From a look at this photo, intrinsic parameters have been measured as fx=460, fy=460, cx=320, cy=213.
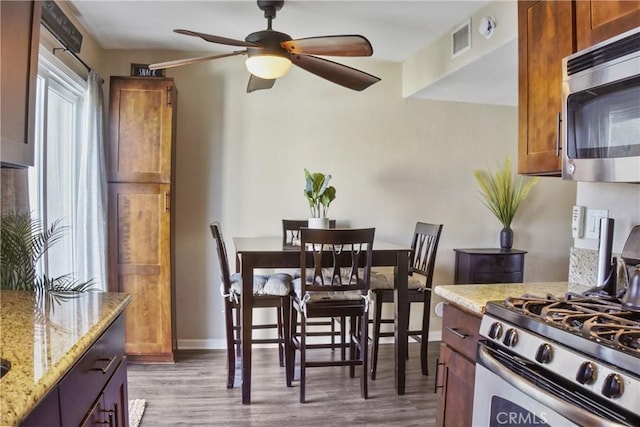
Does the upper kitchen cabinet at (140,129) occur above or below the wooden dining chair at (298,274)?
above

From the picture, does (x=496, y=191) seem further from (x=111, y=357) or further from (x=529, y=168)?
(x=111, y=357)

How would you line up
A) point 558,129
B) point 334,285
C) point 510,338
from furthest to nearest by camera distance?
point 334,285, point 558,129, point 510,338

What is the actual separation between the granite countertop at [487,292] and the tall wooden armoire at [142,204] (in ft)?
7.52

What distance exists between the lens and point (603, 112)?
1.49m

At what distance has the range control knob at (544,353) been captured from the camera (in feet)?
4.03

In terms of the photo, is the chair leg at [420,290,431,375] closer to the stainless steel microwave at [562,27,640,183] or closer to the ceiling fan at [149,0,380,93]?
the ceiling fan at [149,0,380,93]

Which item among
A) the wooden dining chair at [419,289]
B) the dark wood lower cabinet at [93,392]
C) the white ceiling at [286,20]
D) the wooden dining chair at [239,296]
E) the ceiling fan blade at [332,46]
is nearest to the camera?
the dark wood lower cabinet at [93,392]

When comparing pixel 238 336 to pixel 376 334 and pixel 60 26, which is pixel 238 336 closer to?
pixel 376 334

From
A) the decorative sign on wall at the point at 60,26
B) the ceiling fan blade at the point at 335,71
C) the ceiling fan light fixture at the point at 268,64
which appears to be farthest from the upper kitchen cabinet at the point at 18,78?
the ceiling fan blade at the point at 335,71

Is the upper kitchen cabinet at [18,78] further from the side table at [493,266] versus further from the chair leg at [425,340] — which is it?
the side table at [493,266]

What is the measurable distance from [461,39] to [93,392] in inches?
116

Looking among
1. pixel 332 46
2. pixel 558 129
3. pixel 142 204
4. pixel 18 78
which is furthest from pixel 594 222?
pixel 142 204

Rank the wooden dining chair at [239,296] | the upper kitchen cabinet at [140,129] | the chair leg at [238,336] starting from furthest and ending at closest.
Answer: the upper kitchen cabinet at [140,129]
the chair leg at [238,336]
the wooden dining chair at [239,296]

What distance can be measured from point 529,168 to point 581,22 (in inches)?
22.3
